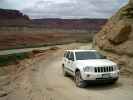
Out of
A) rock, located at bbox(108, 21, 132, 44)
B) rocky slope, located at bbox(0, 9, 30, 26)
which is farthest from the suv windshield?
rocky slope, located at bbox(0, 9, 30, 26)

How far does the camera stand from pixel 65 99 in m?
10.6

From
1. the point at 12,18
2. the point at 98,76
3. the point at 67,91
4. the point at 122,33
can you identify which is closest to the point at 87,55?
the point at 98,76

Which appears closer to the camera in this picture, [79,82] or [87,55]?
[79,82]

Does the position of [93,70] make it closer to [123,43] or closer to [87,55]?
[87,55]

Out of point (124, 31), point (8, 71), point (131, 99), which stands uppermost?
point (124, 31)

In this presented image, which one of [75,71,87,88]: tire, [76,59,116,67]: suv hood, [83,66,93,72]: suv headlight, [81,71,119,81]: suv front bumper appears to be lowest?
[75,71,87,88]: tire

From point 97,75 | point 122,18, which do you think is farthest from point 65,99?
point 122,18

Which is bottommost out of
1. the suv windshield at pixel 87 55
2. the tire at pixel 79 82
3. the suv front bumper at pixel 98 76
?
Result: the tire at pixel 79 82

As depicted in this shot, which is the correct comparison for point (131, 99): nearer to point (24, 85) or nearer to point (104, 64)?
point (104, 64)

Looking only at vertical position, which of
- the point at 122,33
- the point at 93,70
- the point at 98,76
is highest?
the point at 122,33

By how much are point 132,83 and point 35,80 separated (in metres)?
5.34

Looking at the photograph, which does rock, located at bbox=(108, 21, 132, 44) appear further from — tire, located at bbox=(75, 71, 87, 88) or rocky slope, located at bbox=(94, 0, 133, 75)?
tire, located at bbox=(75, 71, 87, 88)

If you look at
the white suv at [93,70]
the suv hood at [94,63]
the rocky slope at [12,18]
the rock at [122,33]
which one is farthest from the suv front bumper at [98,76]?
the rocky slope at [12,18]

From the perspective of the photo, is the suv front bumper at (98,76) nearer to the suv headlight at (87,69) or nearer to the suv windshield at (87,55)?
the suv headlight at (87,69)
